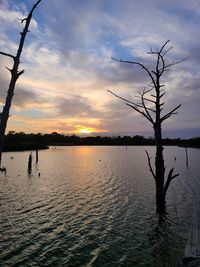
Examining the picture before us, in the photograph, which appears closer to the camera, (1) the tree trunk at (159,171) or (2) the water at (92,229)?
(2) the water at (92,229)

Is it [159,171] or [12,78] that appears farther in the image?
[159,171]

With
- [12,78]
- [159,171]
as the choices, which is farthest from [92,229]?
[12,78]

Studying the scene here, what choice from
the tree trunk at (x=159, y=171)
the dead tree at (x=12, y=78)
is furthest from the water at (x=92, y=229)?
the dead tree at (x=12, y=78)

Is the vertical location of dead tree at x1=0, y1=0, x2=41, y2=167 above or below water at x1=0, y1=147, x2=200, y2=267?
above

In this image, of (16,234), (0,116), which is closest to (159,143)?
(16,234)

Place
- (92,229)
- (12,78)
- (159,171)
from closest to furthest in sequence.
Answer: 1. (12,78)
2. (92,229)
3. (159,171)

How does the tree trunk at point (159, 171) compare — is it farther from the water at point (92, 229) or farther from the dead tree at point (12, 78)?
the dead tree at point (12, 78)

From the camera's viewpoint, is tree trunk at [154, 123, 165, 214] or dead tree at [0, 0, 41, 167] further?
tree trunk at [154, 123, 165, 214]

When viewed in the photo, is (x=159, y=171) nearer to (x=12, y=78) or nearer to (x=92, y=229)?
(x=92, y=229)

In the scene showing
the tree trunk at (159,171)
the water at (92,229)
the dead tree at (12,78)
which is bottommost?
the water at (92,229)

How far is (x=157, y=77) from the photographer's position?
23516 millimetres

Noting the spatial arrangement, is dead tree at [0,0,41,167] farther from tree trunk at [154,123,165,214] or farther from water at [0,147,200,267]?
tree trunk at [154,123,165,214]

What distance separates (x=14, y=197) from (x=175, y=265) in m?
21.5

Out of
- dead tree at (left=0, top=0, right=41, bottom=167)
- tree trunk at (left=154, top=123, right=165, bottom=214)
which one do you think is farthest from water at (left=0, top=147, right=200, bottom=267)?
dead tree at (left=0, top=0, right=41, bottom=167)
